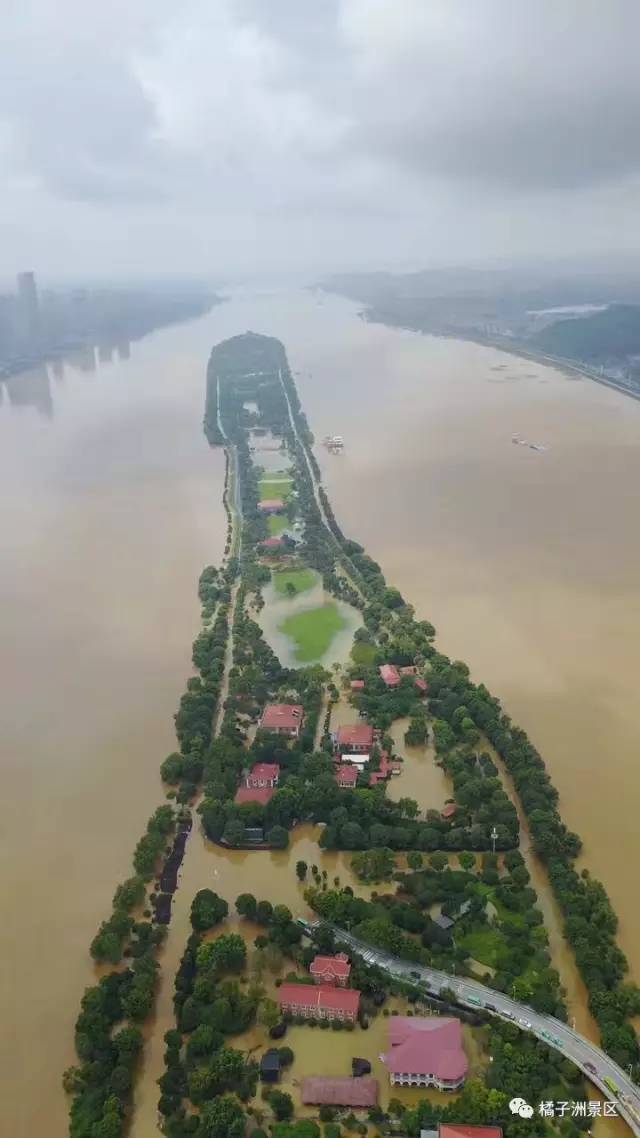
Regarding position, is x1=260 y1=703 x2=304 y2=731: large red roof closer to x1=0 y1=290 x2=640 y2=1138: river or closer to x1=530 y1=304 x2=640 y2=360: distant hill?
x1=0 y1=290 x2=640 y2=1138: river

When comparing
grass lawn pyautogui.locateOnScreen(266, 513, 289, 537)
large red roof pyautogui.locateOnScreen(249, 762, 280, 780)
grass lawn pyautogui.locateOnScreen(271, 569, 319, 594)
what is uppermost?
grass lawn pyautogui.locateOnScreen(266, 513, 289, 537)

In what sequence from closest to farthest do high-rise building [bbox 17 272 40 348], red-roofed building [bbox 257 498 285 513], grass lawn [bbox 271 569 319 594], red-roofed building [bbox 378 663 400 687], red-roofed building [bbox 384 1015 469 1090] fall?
red-roofed building [bbox 384 1015 469 1090], red-roofed building [bbox 378 663 400 687], grass lawn [bbox 271 569 319 594], red-roofed building [bbox 257 498 285 513], high-rise building [bbox 17 272 40 348]

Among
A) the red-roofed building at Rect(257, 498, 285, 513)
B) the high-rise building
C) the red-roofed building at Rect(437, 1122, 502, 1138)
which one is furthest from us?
the high-rise building

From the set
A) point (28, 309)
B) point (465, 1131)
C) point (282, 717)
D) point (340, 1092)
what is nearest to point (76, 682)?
point (282, 717)

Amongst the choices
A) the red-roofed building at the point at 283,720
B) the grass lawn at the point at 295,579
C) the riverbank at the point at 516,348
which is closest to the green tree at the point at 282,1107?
the red-roofed building at the point at 283,720

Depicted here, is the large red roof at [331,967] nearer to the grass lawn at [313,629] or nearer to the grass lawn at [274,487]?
the grass lawn at [313,629]

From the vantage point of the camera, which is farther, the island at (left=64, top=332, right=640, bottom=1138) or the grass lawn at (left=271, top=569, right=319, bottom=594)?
→ the grass lawn at (left=271, top=569, right=319, bottom=594)

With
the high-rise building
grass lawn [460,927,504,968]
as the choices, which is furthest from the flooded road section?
the high-rise building

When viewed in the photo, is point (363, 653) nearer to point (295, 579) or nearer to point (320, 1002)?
point (295, 579)
